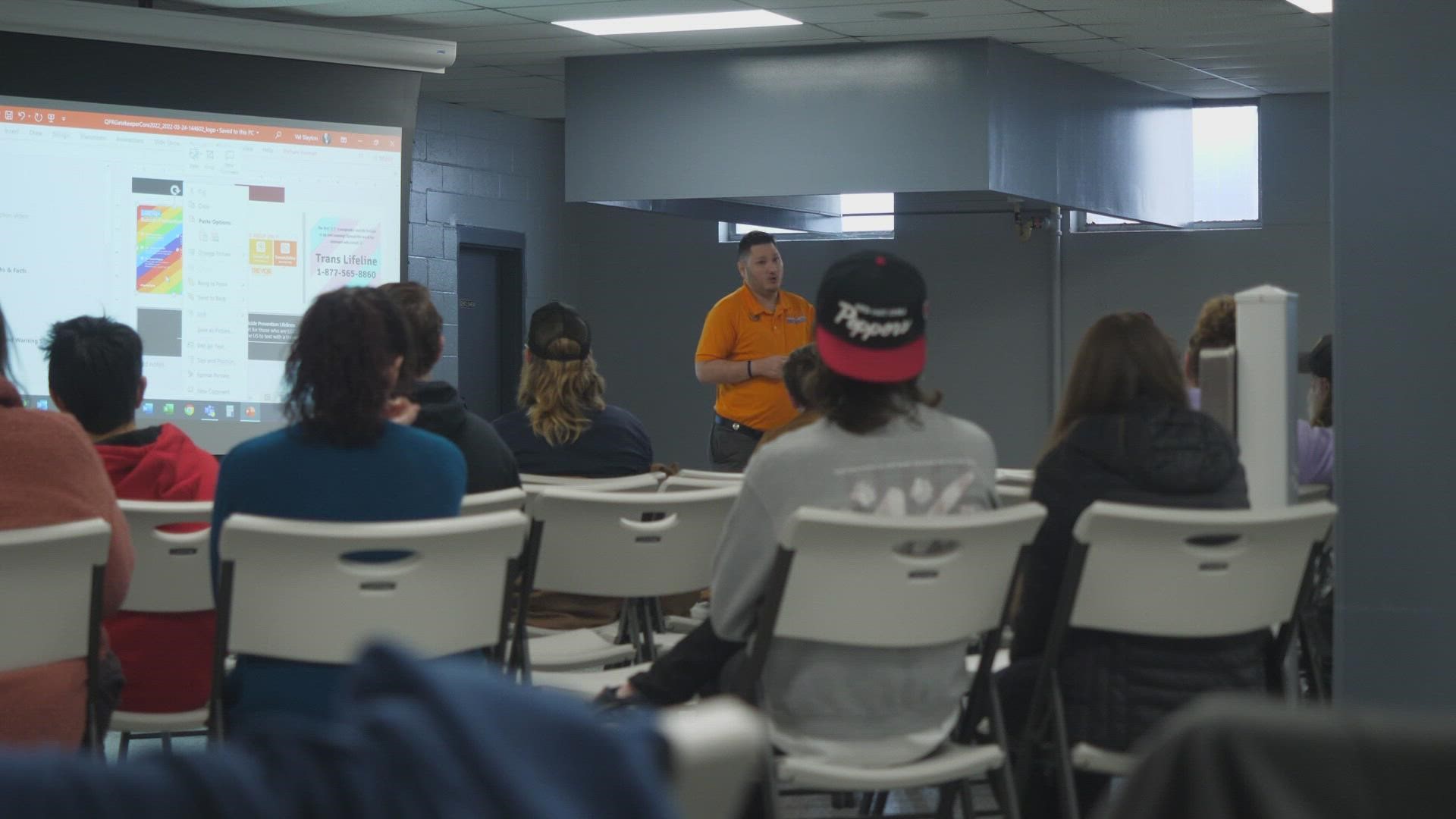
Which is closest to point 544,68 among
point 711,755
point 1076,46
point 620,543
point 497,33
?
point 497,33

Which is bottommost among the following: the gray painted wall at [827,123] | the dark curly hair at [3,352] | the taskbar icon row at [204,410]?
the taskbar icon row at [204,410]

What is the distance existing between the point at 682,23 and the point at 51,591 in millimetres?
5037

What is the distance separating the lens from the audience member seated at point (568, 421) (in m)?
4.09

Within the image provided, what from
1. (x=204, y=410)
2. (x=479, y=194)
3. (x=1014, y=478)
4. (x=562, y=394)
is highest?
(x=479, y=194)

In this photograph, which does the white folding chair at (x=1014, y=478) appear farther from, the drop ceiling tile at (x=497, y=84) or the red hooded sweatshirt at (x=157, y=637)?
the drop ceiling tile at (x=497, y=84)

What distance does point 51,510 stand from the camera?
258 centimetres

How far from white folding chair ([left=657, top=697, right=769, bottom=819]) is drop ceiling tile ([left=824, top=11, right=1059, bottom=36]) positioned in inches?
249

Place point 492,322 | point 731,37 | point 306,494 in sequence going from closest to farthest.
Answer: point 306,494, point 731,37, point 492,322

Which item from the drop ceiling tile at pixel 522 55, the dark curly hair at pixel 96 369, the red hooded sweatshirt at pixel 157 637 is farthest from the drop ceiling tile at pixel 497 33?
the red hooded sweatshirt at pixel 157 637

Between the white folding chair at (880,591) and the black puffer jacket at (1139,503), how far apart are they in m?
0.25

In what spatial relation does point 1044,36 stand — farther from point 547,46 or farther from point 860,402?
point 860,402

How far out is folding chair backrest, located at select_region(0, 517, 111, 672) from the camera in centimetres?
236

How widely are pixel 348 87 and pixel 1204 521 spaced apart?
16.5 ft

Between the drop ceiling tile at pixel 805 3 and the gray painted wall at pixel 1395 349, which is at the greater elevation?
the drop ceiling tile at pixel 805 3
